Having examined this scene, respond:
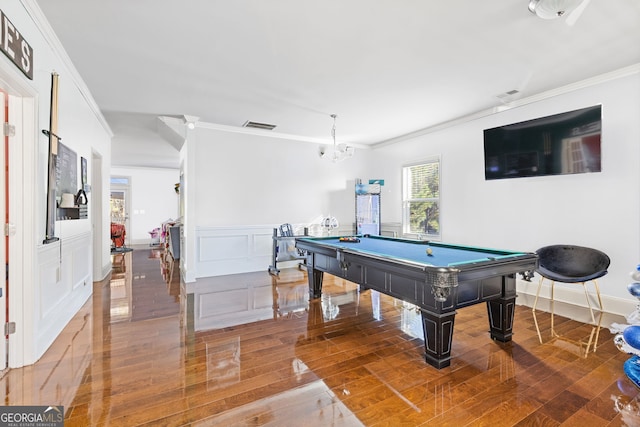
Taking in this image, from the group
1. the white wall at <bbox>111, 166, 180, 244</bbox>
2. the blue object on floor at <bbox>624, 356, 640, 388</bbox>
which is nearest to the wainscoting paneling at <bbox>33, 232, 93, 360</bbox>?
the blue object on floor at <bbox>624, 356, 640, 388</bbox>

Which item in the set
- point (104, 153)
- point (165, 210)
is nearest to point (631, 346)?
point (104, 153)

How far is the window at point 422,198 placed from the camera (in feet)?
18.7

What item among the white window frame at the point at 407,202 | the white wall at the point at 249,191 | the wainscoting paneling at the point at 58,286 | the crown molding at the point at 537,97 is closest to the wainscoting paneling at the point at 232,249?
the white wall at the point at 249,191

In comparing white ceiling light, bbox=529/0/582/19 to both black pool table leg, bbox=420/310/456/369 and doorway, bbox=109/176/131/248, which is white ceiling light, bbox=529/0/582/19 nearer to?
black pool table leg, bbox=420/310/456/369

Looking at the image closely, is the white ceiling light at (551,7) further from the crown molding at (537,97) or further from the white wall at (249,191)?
the white wall at (249,191)

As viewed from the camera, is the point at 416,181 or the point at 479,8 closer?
the point at 479,8

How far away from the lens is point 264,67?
328cm

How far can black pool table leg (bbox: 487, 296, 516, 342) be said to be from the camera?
2.72 meters

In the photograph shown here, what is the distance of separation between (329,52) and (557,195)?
3.41 m

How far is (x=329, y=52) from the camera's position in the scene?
298 centimetres

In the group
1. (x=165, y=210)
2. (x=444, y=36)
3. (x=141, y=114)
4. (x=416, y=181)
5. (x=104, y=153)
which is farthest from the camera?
(x=165, y=210)

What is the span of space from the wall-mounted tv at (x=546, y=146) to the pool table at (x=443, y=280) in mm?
1886

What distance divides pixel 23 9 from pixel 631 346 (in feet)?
16.1

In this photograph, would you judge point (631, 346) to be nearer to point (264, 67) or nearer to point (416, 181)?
point (264, 67)
